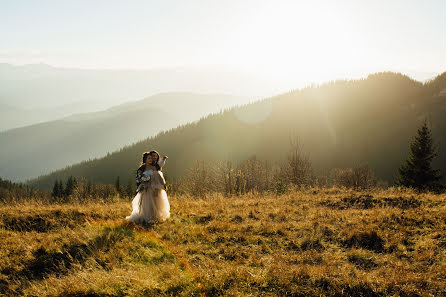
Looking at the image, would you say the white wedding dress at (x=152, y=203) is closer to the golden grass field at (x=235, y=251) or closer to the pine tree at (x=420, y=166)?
the golden grass field at (x=235, y=251)

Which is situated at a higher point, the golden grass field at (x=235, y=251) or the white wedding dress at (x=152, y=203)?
the white wedding dress at (x=152, y=203)

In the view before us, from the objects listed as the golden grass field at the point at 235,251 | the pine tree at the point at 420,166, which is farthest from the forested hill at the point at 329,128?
the golden grass field at the point at 235,251

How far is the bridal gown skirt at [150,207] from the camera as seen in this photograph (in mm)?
9557

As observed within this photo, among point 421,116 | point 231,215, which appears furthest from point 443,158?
point 231,215

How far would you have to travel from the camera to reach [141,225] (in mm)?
8992

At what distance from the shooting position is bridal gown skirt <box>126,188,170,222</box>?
956 cm

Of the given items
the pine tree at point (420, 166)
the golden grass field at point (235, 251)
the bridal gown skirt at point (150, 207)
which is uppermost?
the bridal gown skirt at point (150, 207)

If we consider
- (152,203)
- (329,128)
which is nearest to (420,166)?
(152,203)

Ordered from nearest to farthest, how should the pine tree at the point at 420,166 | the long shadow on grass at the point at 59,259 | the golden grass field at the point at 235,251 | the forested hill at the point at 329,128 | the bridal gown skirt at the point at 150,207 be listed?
the golden grass field at the point at 235,251 → the long shadow on grass at the point at 59,259 → the bridal gown skirt at the point at 150,207 → the pine tree at the point at 420,166 → the forested hill at the point at 329,128

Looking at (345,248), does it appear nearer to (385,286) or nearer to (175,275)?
(385,286)

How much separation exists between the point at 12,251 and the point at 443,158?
14333cm

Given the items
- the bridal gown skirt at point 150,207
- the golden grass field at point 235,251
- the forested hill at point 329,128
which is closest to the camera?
the golden grass field at point 235,251

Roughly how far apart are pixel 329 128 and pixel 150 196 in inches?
6793

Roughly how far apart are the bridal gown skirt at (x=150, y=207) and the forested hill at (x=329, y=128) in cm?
13628
